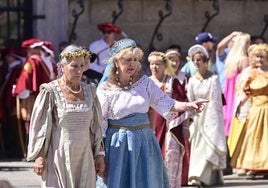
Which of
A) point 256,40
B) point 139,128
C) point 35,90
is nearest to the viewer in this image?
point 139,128

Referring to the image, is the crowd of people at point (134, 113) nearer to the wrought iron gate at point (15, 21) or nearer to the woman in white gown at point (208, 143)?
the woman in white gown at point (208, 143)

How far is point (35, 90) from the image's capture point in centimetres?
1523

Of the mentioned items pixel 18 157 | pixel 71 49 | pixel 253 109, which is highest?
pixel 71 49

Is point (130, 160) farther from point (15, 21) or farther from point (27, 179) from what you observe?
point (15, 21)

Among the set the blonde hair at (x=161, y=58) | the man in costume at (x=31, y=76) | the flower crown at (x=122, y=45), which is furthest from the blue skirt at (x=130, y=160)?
the man in costume at (x=31, y=76)

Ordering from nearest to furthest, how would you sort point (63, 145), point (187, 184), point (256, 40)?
1. point (63, 145)
2. point (187, 184)
3. point (256, 40)

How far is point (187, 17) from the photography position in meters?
17.5

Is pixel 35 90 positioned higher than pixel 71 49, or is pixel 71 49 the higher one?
pixel 71 49

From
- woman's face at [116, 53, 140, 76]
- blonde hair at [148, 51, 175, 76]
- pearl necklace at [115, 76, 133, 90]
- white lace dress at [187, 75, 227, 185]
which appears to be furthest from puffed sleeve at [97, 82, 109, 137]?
white lace dress at [187, 75, 227, 185]

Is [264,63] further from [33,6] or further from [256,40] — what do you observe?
[33,6]

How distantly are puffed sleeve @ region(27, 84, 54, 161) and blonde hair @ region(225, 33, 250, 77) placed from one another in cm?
603

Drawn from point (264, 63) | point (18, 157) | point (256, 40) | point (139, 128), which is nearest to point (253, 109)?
point (264, 63)

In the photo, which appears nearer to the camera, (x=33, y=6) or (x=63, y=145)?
(x=63, y=145)

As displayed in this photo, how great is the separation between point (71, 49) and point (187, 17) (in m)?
8.50
